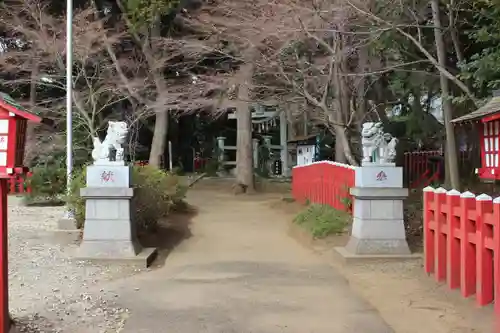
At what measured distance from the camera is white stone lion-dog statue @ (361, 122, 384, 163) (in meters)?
10.3

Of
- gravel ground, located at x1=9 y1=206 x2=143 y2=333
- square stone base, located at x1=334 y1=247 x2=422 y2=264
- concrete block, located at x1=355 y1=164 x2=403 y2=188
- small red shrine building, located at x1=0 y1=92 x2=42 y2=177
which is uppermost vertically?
small red shrine building, located at x1=0 y1=92 x2=42 y2=177

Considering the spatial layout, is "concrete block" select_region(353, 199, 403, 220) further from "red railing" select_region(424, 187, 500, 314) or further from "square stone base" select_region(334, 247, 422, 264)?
"red railing" select_region(424, 187, 500, 314)

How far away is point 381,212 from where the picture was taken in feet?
33.6

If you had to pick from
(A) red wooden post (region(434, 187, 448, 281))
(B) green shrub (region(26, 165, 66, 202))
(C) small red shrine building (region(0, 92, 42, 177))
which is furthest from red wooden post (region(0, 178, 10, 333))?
Answer: (B) green shrub (region(26, 165, 66, 202))

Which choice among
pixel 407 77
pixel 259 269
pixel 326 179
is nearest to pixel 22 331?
pixel 259 269

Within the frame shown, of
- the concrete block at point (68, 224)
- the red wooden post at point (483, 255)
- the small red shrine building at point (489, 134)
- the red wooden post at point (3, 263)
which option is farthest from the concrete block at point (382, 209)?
the red wooden post at point (3, 263)

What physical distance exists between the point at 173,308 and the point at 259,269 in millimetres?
2866

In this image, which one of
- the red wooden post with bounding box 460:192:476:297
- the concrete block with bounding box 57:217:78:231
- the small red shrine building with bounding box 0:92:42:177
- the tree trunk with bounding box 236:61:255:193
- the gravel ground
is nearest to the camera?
the small red shrine building with bounding box 0:92:42:177

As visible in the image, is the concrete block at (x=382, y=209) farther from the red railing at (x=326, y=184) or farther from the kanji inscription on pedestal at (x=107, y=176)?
the kanji inscription on pedestal at (x=107, y=176)

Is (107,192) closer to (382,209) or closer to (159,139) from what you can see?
(382,209)

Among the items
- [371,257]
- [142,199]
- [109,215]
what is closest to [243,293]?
[371,257]

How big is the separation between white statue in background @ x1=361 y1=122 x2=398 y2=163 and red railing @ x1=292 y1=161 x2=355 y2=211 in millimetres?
2057

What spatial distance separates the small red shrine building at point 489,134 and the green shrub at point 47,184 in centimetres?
1515

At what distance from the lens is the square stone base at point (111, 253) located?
33.4 feet
